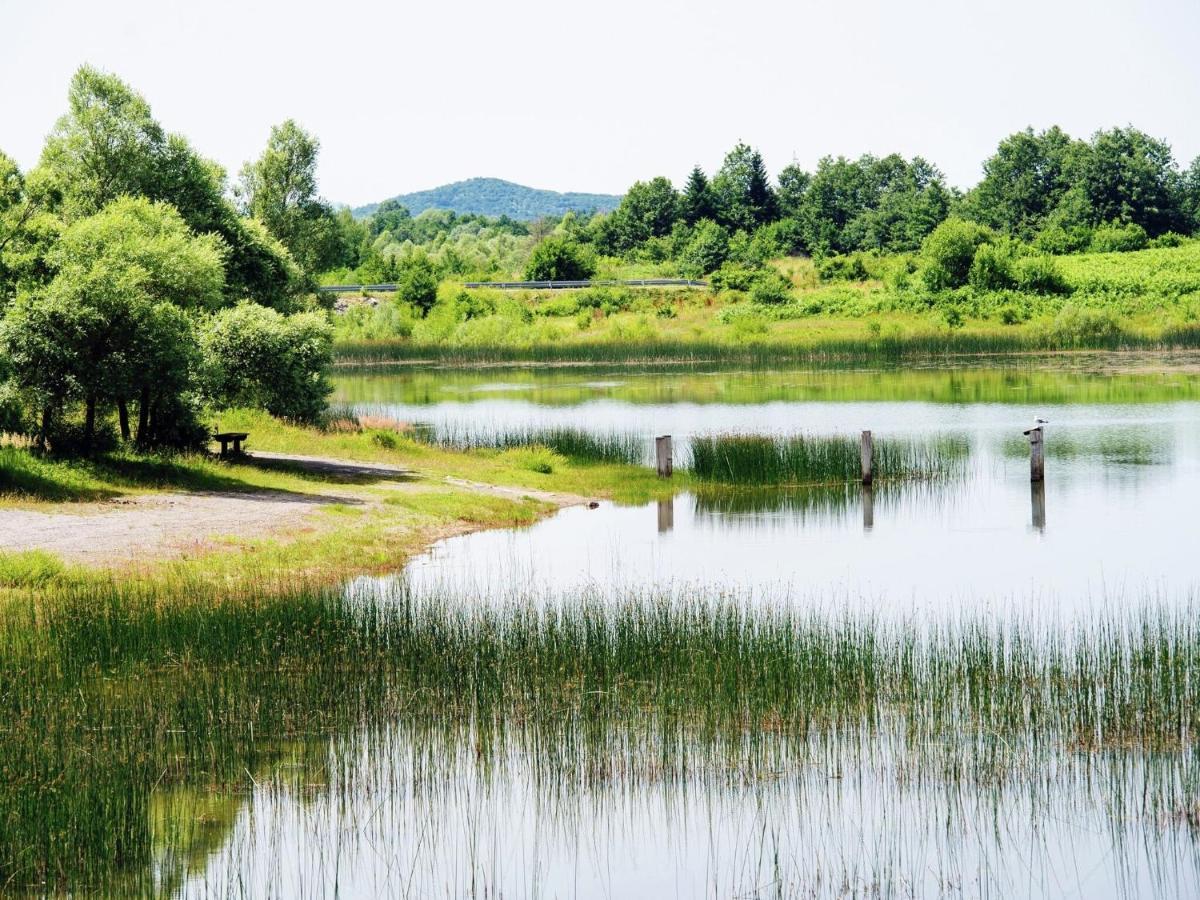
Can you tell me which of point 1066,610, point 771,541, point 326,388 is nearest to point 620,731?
point 1066,610

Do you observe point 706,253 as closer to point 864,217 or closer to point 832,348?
point 864,217

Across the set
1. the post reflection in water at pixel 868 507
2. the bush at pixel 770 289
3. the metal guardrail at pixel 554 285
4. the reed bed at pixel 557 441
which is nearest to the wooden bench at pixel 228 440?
the reed bed at pixel 557 441

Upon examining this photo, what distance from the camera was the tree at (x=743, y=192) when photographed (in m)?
116

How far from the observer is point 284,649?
44.4 feet

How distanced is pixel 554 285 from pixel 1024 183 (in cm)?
3636

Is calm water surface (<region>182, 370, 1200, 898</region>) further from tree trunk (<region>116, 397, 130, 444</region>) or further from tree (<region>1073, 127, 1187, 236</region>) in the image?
tree (<region>1073, 127, 1187, 236</region>)

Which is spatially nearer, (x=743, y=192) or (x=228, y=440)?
(x=228, y=440)

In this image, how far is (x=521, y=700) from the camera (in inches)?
487

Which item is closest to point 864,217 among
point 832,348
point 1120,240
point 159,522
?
point 1120,240

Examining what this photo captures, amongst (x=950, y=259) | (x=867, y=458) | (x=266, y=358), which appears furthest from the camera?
(x=950, y=259)

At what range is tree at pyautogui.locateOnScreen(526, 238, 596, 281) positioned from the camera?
106 m

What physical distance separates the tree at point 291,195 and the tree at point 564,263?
155ft

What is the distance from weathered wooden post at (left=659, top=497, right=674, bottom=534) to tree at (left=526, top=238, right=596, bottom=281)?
7687cm

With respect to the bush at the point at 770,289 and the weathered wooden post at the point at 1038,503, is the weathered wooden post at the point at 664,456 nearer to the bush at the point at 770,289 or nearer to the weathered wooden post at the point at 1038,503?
the weathered wooden post at the point at 1038,503
